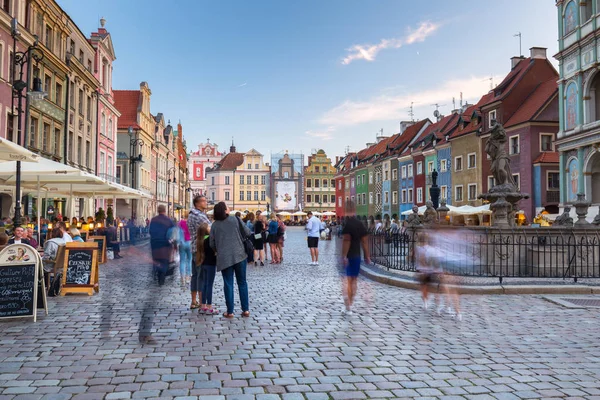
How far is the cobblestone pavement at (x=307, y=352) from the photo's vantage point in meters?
4.78

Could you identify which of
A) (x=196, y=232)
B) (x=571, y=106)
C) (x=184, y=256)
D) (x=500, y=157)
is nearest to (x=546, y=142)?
(x=571, y=106)

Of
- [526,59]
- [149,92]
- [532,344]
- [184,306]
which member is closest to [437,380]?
[532,344]

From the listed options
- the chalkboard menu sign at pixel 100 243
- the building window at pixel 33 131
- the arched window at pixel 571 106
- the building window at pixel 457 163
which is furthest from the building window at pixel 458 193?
the chalkboard menu sign at pixel 100 243

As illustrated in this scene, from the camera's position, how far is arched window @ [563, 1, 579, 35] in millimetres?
31595

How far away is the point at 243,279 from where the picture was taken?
27.0 feet

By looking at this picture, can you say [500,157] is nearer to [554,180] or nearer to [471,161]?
[554,180]

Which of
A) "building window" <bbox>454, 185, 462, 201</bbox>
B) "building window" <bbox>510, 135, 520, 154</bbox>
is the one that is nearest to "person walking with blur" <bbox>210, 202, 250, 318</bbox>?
"building window" <bbox>510, 135, 520, 154</bbox>

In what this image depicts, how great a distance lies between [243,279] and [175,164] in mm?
77145

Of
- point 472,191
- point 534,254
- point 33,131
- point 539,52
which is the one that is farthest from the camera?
point 472,191

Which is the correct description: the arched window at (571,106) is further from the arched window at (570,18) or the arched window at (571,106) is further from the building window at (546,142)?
the building window at (546,142)

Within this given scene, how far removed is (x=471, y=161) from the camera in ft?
147

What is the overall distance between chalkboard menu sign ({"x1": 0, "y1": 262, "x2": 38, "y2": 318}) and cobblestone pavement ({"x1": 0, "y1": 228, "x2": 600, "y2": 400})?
0.21 meters

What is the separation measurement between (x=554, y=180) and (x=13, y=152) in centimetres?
3492

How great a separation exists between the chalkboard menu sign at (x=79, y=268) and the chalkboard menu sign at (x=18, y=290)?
2331mm
